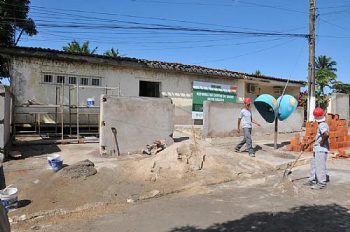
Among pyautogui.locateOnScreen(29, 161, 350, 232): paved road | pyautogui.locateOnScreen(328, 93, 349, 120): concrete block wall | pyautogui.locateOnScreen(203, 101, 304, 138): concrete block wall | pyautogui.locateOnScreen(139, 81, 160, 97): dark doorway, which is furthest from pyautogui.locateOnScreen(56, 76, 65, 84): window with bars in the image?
pyautogui.locateOnScreen(328, 93, 349, 120): concrete block wall

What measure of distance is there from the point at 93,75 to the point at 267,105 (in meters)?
7.70

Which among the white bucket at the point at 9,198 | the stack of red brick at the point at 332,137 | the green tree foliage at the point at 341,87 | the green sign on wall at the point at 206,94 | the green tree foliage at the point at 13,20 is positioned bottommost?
the white bucket at the point at 9,198

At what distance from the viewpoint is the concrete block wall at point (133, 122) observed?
11.1 meters

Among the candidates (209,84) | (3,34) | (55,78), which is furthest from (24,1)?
(209,84)

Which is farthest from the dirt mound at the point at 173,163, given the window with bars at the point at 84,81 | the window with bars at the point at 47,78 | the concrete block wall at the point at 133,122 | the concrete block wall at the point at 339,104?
the concrete block wall at the point at 339,104

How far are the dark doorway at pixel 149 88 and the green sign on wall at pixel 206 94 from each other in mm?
2011

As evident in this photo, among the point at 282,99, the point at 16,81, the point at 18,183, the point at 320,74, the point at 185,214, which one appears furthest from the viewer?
the point at 320,74

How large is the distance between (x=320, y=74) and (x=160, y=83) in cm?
1406

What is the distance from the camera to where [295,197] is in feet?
23.3

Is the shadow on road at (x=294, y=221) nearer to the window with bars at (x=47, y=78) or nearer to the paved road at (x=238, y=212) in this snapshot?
the paved road at (x=238, y=212)

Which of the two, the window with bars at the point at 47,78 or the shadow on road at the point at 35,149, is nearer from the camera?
the shadow on road at the point at 35,149

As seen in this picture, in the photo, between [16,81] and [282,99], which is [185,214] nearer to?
[282,99]

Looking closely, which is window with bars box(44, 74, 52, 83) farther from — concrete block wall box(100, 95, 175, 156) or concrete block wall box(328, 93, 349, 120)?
concrete block wall box(328, 93, 349, 120)

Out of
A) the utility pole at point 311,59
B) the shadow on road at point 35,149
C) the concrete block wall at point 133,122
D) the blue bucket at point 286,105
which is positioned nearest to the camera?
the concrete block wall at point 133,122
